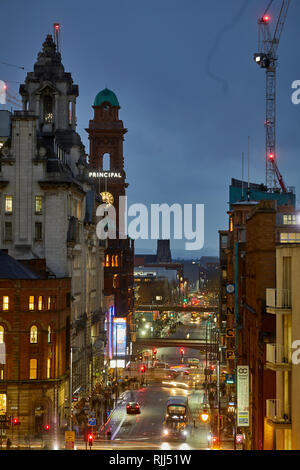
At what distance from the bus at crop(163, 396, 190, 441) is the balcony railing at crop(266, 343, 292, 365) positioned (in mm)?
32941

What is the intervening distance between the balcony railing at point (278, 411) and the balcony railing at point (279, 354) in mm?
2038

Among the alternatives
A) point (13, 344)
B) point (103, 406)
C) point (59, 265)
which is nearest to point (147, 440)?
point (13, 344)

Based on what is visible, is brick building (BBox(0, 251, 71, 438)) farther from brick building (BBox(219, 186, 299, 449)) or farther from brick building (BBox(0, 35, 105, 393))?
brick building (BBox(219, 186, 299, 449))

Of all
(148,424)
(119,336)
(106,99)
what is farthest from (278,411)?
(106,99)

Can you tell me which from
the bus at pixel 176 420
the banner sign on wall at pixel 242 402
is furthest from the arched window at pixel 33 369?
the banner sign on wall at pixel 242 402

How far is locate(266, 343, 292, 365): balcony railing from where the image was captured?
37875 millimetres

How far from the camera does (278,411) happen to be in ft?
125

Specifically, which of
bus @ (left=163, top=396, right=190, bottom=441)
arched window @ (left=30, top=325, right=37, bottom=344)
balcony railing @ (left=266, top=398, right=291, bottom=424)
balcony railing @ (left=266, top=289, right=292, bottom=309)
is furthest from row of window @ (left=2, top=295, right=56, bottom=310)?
balcony railing @ (left=266, top=289, right=292, bottom=309)

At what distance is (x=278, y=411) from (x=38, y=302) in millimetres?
40047

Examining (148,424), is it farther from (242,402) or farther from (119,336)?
(119,336)

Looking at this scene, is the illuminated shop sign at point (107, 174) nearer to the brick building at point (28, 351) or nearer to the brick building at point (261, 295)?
the brick building at point (28, 351)

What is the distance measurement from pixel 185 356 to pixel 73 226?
330 feet

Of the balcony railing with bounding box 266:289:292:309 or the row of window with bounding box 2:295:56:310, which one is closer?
the balcony railing with bounding box 266:289:292:309

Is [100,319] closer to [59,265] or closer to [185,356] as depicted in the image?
[59,265]
